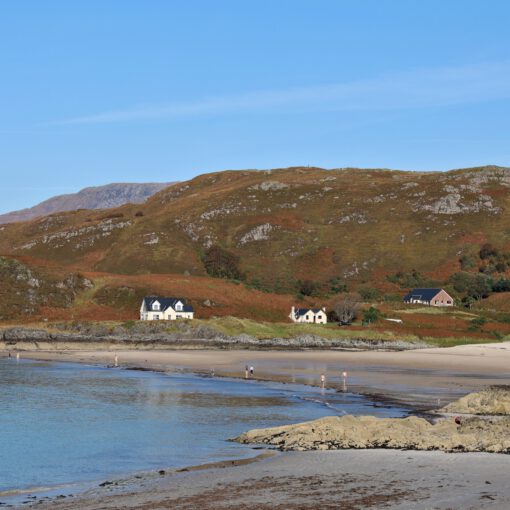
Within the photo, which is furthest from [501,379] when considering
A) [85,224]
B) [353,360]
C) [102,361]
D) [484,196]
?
[85,224]

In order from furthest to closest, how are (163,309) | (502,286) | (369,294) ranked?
1. (502,286)
2. (369,294)
3. (163,309)

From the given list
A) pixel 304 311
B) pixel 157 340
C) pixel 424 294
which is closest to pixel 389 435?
pixel 157 340

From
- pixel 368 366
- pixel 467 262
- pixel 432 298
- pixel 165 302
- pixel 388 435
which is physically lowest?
pixel 368 366

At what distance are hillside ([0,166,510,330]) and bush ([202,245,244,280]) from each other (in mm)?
233

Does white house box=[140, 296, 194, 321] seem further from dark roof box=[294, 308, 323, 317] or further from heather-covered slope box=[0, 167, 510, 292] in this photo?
heather-covered slope box=[0, 167, 510, 292]

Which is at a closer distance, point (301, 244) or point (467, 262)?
point (467, 262)

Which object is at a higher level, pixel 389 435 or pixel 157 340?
pixel 157 340

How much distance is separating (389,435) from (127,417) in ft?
47.5

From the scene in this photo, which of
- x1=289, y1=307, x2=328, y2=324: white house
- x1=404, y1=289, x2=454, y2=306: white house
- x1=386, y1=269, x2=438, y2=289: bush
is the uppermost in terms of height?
x1=386, y1=269, x2=438, y2=289: bush

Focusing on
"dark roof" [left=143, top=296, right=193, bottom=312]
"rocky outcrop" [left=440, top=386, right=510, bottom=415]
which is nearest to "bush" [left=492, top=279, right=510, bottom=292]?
"dark roof" [left=143, top=296, right=193, bottom=312]

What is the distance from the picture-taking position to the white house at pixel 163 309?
10250 centimetres

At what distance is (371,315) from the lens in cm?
10350

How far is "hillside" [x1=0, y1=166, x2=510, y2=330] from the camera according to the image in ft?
435

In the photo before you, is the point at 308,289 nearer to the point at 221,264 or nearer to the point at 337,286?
the point at 337,286
